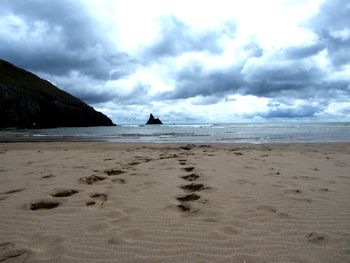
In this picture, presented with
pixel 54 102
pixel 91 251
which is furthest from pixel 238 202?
pixel 54 102

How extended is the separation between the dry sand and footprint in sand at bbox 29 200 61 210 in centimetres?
1

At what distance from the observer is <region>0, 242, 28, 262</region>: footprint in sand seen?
2785mm

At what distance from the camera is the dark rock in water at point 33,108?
82.1 meters

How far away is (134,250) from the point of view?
294cm

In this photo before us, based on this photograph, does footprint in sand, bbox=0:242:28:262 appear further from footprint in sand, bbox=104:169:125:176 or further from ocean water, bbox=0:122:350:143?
ocean water, bbox=0:122:350:143

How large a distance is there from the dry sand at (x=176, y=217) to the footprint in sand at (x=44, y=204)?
0.5 inches

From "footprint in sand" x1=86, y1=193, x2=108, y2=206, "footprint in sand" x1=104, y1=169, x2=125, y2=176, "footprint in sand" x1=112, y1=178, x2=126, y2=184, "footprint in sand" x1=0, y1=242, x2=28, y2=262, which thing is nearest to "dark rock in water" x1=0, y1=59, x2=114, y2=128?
"footprint in sand" x1=104, y1=169, x2=125, y2=176

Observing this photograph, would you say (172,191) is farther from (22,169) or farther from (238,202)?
(22,169)

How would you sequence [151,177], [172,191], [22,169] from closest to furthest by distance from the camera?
[172,191] < [151,177] < [22,169]

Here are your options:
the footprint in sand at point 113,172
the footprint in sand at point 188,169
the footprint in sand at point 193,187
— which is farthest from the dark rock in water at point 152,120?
the footprint in sand at point 193,187

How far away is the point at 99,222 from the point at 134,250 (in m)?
0.89

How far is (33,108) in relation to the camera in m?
89.9

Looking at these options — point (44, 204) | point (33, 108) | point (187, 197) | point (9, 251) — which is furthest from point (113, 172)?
point (33, 108)

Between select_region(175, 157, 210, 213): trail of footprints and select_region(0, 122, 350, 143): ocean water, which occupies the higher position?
select_region(0, 122, 350, 143): ocean water
